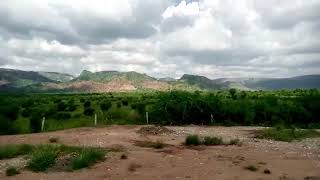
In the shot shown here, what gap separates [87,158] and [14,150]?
5.95 meters

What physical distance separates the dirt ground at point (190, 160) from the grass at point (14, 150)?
1.09 meters

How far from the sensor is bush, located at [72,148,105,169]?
22.8m

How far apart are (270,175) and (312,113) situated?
33695mm

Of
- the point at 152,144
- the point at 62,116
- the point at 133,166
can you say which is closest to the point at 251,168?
the point at 133,166

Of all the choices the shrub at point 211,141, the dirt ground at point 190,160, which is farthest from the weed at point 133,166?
the shrub at point 211,141

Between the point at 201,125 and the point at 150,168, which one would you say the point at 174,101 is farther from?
the point at 150,168

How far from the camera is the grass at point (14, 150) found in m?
26.3

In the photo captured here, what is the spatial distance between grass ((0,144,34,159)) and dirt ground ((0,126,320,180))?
109 cm

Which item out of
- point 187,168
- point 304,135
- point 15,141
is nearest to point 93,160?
point 187,168

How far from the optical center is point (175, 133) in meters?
38.1

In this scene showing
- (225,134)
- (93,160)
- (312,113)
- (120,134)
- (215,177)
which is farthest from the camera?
(312,113)

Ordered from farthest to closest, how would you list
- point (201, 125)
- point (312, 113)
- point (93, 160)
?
point (312, 113), point (201, 125), point (93, 160)

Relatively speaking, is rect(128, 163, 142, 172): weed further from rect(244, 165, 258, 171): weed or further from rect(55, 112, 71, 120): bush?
rect(55, 112, 71, 120): bush

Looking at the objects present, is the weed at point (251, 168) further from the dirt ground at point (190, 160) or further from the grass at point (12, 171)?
the grass at point (12, 171)
